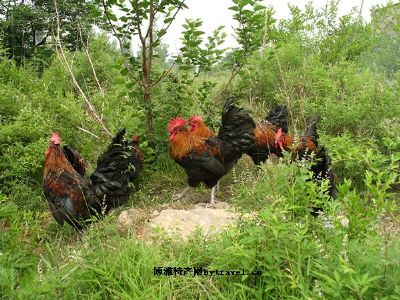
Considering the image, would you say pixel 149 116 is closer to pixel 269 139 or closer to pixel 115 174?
pixel 115 174

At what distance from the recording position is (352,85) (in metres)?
5.96

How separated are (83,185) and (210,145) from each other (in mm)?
1603

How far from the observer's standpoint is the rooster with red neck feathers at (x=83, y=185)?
3697mm

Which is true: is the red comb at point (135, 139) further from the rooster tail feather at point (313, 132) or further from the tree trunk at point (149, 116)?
the rooster tail feather at point (313, 132)

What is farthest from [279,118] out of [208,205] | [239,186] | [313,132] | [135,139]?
[239,186]

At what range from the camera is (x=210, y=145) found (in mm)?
4590

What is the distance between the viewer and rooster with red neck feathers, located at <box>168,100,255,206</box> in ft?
14.7

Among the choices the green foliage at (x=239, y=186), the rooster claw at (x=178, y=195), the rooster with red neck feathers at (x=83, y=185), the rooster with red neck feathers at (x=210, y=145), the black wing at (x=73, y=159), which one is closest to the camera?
the green foliage at (x=239, y=186)

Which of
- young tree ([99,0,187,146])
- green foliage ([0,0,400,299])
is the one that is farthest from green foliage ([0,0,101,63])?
young tree ([99,0,187,146])

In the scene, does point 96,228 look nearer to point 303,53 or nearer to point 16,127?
point 16,127

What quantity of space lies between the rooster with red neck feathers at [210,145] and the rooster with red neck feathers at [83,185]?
0.68m

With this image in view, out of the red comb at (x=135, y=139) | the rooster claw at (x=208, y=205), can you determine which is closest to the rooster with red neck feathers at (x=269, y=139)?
the rooster claw at (x=208, y=205)

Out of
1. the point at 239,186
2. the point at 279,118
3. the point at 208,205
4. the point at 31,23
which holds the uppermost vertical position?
the point at 31,23

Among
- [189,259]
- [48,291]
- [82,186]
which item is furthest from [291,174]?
[82,186]
